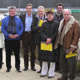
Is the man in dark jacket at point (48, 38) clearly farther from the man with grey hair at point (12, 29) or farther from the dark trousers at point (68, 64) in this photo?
the man with grey hair at point (12, 29)

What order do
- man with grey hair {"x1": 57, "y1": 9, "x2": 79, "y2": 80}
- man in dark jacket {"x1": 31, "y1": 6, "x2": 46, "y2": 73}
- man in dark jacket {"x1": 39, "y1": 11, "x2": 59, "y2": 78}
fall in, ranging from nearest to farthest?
man with grey hair {"x1": 57, "y1": 9, "x2": 79, "y2": 80} < man in dark jacket {"x1": 39, "y1": 11, "x2": 59, "y2": 78} < man in dark jacket {"x1": 31, "y1": 6, "x2": 46, "y2": 73}

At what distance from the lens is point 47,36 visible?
5000 mm

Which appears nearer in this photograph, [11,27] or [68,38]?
[68,38]

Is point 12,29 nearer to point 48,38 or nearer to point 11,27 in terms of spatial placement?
point 11,27

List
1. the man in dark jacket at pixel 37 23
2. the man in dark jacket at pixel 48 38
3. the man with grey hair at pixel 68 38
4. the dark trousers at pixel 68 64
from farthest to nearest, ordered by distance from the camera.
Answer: the man in dark jacket at pixel 37 23 < the man in dark jacket at pixel 48 38 < the dark trousers at pixel 68 64 < the man with grey hair at pixel 68 38

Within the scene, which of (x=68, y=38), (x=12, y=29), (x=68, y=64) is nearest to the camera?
(x=68, y=38)

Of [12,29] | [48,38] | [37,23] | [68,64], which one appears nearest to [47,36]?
[48,38]

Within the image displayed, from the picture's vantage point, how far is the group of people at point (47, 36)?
14.9ft

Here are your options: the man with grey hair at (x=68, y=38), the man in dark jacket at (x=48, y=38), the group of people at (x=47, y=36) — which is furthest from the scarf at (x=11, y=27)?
the man with grey hair at (x=68, y=38)

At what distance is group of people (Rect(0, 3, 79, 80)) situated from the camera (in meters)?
4.54

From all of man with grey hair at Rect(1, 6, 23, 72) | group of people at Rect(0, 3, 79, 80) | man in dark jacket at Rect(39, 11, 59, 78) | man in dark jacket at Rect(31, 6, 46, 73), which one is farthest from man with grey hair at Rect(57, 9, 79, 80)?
man with grey hair at Rect(1, 6, 23, 72)

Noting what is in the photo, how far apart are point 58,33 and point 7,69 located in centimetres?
200

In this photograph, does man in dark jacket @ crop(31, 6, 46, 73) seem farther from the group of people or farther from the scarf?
the scarf

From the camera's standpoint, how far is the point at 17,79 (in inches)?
205
